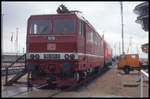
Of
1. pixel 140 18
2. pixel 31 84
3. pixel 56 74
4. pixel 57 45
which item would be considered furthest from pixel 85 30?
pixel 140 18

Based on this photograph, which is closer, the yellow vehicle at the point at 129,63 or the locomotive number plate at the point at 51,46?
the locomotive number plate at the point at 51,46

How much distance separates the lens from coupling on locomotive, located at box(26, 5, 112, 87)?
412 inches

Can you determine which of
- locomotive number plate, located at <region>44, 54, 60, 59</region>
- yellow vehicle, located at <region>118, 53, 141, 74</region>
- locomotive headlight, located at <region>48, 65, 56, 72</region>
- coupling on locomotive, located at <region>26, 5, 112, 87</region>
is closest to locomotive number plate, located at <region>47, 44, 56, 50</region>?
coupling on locomotive, located at <region>26, 5, 112, 87</region>

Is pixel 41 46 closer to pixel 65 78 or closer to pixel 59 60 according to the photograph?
pixel 59 60

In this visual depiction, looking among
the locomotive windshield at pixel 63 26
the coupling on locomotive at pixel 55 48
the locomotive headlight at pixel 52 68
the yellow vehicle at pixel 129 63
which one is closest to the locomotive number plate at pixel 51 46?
the coupling on locomotive at pixel 55 48

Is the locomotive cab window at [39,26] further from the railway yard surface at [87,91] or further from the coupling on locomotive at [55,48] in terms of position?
the railway yard surface at [87,91]

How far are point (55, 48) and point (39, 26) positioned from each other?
1.51m

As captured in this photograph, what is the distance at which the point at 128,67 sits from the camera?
22.2 metres

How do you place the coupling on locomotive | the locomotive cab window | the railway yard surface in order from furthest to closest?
the locomotive cab window, the coupling on locomotive, the railway yard surface

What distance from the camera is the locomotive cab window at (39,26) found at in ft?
36.6

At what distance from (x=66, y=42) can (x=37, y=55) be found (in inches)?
62.5

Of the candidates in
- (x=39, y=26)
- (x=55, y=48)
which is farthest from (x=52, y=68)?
(x=39, y=26)

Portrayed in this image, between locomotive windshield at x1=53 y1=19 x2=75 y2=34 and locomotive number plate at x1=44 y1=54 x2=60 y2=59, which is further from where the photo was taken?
locomotive windshield at x1=53 y1=19 x2=75 y2=34

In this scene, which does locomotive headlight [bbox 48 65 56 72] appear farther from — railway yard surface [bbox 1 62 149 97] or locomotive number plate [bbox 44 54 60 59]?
railway yard surface [bbox 1 62 149 97]
